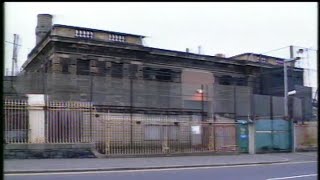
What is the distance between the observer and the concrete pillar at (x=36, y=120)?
22344mm

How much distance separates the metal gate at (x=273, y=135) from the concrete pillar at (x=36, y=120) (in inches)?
550

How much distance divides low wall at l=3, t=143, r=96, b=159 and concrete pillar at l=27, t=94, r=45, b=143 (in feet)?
1.57

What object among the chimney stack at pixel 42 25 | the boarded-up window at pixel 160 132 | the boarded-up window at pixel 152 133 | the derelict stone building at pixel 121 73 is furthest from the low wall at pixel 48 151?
the chimney stack at pixel 42 25

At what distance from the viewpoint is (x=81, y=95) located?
1148 inches

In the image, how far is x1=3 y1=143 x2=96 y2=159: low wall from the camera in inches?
839

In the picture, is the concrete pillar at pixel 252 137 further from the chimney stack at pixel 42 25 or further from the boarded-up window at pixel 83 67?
the chimney stack at pixel 42 25

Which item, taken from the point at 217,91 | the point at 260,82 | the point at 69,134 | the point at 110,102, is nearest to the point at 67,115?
the point at 69,134

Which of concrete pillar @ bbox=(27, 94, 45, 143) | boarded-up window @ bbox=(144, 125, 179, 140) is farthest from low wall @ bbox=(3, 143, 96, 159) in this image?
boarded-up window @ bbox=(144, 125, 179, 140)

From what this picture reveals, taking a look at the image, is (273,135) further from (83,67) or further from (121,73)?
(83,67)

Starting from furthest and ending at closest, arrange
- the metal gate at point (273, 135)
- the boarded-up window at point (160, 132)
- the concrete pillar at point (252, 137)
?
1. the metal gate at point (273, 135)
2. the concrete pillar at point (252, 137)
3. the boarded-up window at point (160, 132)

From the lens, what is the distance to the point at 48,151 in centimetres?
2214

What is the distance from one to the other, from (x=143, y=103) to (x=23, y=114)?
10573mm

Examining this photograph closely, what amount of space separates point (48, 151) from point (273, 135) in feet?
51.9

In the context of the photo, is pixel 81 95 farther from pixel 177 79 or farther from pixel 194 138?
pixel 177 79
